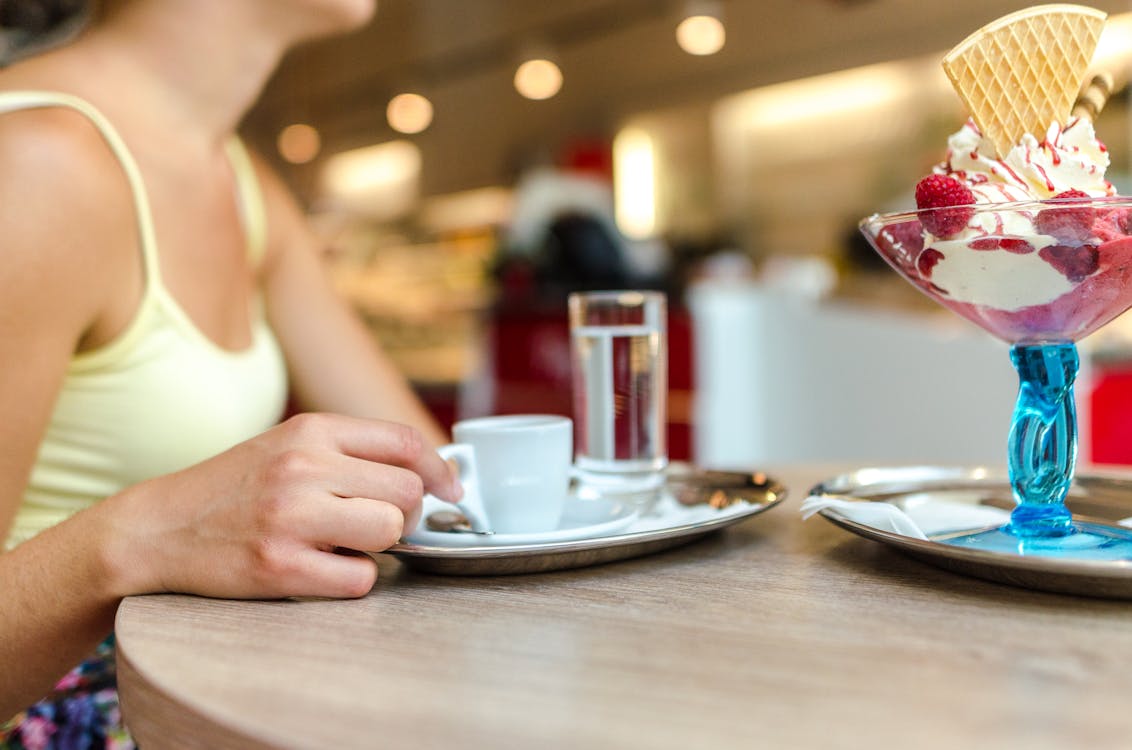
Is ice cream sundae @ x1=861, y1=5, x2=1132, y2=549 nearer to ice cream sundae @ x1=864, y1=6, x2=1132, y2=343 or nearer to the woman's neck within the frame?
ice cream sundae @ x1=864, y1=6, x2=1132, y2=343

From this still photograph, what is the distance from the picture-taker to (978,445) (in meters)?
2.31

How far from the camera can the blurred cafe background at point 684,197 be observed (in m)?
2.71

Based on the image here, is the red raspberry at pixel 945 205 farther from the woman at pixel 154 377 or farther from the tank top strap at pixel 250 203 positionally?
the tank top strap at pixel 250 203

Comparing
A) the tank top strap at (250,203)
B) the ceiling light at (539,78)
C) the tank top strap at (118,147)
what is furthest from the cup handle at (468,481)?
the ceiling light at (539,78)

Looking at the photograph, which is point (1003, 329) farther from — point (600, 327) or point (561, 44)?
point (561, 44)

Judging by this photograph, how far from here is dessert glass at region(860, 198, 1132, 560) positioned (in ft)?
1.76

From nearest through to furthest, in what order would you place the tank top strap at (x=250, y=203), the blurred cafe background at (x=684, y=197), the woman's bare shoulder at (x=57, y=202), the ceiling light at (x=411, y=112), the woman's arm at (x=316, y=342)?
1. the woman's bare shoulder at (x=57, y=202)
2. the tank top strap at (x=250, y=203)
3. the woman's arm at (x=316, y=342)
4. the blurred cafe background at (x=684, y=197)
5. the ceiling light at (x=411, y=112)

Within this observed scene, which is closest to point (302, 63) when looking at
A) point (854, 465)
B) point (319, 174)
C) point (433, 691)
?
point (319, 174)

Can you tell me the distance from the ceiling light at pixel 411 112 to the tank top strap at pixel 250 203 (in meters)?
5.71

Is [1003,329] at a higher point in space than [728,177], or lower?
lower

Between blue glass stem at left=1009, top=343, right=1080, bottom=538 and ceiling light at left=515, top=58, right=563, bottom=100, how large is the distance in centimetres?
541

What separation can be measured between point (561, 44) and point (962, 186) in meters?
5.65

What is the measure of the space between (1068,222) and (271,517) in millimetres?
474

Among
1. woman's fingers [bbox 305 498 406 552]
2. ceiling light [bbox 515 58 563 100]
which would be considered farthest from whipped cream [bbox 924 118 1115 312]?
ceiling light [bbox 515 58 563 100]
